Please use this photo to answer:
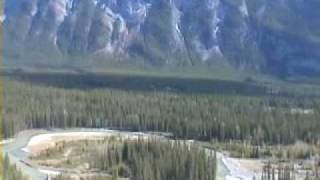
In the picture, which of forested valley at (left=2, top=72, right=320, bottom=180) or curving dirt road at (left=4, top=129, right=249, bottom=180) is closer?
forested valley at (left=2, top=72, right=320, bottom=180)

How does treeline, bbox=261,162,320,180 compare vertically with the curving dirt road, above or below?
below

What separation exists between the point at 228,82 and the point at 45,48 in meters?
45.8

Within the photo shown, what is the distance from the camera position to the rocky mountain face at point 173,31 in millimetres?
167375

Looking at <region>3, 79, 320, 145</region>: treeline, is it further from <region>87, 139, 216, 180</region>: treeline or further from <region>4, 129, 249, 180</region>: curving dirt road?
<region>87, 139, 216, 180</region>: treeline

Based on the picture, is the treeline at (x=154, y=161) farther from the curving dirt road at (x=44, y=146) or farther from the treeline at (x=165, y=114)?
the treeline at (x=165, y=114)

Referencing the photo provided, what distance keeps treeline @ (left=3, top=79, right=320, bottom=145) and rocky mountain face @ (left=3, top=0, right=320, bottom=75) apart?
196 ft

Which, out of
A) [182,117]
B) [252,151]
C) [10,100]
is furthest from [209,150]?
[10,100]

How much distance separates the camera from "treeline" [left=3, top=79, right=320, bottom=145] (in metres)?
83.3

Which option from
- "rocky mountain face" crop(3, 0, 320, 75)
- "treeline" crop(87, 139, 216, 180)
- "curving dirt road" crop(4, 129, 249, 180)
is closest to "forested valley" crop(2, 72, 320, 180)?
"treeline" crop(87, 139, 216, 180)

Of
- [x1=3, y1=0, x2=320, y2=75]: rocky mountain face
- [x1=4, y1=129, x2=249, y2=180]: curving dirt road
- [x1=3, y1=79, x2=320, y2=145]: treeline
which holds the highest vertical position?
[x1=3, y1=0, x2=320, y2=75]: rocky mountain face

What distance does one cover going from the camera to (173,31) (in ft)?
580

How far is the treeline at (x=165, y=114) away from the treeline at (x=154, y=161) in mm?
14947

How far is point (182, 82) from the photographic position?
452 feet

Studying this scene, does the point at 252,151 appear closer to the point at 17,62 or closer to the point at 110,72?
the point at 110,72
